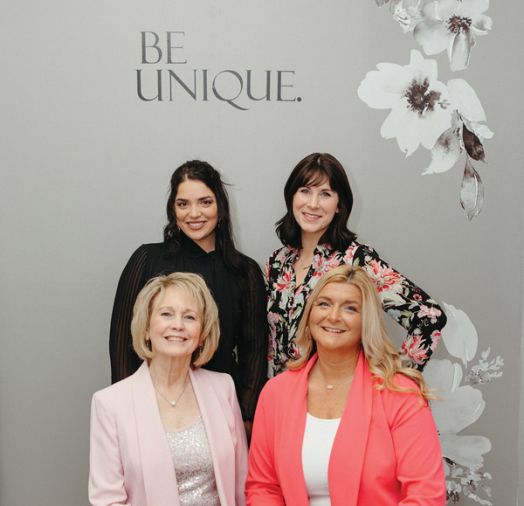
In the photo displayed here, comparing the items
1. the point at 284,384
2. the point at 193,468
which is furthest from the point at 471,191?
the point at 193,468

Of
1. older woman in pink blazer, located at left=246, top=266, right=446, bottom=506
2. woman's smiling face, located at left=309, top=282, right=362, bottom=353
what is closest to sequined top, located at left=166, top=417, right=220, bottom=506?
older woman in pink blazer, located at left=246, top=266, right=446, bottom=506

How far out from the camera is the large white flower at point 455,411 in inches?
110

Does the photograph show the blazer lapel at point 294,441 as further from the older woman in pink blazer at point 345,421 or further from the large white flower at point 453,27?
the large white flower at point 453,27

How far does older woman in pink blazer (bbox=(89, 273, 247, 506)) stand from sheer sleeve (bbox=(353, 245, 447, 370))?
1.89ft

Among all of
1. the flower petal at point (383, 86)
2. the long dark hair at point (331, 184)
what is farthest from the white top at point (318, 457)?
the flower petal at point (383, 86)

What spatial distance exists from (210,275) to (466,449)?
1.41m

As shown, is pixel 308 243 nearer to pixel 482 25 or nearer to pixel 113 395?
pixel 113 395

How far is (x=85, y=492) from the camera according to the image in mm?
2738

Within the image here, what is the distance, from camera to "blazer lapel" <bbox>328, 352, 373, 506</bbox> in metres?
1.85

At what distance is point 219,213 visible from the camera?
2336 mm

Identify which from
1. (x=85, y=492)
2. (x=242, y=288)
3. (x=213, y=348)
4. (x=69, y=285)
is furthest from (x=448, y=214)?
(x=85, y=492)

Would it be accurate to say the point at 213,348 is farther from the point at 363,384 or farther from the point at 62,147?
the point at 62,147

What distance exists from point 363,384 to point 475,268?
1037 mm

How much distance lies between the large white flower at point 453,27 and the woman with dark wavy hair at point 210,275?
106 centimetres
